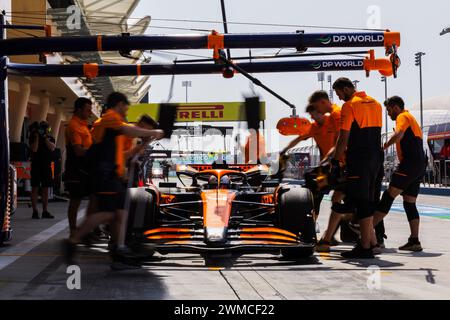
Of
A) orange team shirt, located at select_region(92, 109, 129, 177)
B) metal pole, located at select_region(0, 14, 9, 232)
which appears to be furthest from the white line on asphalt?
orange team shirt, located at select_region(92, 109, 129, 177)

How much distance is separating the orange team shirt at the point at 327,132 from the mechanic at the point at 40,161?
5.44 meters

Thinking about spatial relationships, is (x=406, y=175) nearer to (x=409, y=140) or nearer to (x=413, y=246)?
(x=409, y=140)

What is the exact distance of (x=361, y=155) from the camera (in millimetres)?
6629

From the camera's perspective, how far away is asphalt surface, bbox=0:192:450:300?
15.2 feet

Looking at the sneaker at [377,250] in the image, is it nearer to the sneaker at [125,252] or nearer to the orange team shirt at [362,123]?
the orange team shirt at [362,123]

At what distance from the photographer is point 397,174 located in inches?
294

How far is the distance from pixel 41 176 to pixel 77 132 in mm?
4550

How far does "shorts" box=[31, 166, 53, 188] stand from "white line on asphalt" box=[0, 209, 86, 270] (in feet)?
3.86

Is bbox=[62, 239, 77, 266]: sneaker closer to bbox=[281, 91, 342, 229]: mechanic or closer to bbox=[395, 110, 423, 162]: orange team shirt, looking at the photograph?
bbox=[281, 91, 342, 229]: mechanic

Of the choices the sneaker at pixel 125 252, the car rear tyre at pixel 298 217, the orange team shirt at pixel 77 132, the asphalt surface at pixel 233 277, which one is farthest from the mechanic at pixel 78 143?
the car rear tyre at pixel 298 217
